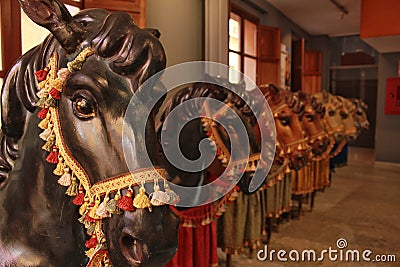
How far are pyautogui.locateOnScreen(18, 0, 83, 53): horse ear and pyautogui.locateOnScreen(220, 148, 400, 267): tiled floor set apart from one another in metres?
2.02

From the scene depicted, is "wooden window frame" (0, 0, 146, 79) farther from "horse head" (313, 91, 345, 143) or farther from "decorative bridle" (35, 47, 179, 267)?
"horse head" (313, 91, 345, 143)

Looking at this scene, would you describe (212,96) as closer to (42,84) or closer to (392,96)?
(42,84)

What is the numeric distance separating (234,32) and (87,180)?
2.18 metres

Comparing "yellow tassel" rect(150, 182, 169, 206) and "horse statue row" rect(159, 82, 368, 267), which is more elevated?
"yellow tassel" rect(150, 182, 169, 206)

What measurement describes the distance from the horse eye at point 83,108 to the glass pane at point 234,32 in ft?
6.86

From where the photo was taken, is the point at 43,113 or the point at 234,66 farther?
the point at 234,66

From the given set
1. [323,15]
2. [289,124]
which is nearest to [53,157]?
[289,124]

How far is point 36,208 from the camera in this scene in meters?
0.63

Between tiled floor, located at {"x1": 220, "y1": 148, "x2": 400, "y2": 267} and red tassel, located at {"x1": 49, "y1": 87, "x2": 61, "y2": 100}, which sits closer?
red tassel, located at {"x1": 49, "y1": 87, "x2": 61, "y2": 100}

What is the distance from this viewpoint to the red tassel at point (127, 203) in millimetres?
511

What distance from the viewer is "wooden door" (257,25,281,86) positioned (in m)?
2.93

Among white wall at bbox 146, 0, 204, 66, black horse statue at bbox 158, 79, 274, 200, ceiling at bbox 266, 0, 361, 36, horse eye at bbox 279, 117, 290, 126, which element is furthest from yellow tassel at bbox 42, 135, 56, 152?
ceiling at bbox 266, 0, 361, 36

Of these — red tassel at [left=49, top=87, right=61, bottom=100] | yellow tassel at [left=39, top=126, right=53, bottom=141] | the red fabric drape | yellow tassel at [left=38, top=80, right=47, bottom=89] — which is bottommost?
the red fabric drape

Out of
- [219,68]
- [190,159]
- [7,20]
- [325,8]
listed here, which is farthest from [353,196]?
[7,20]
